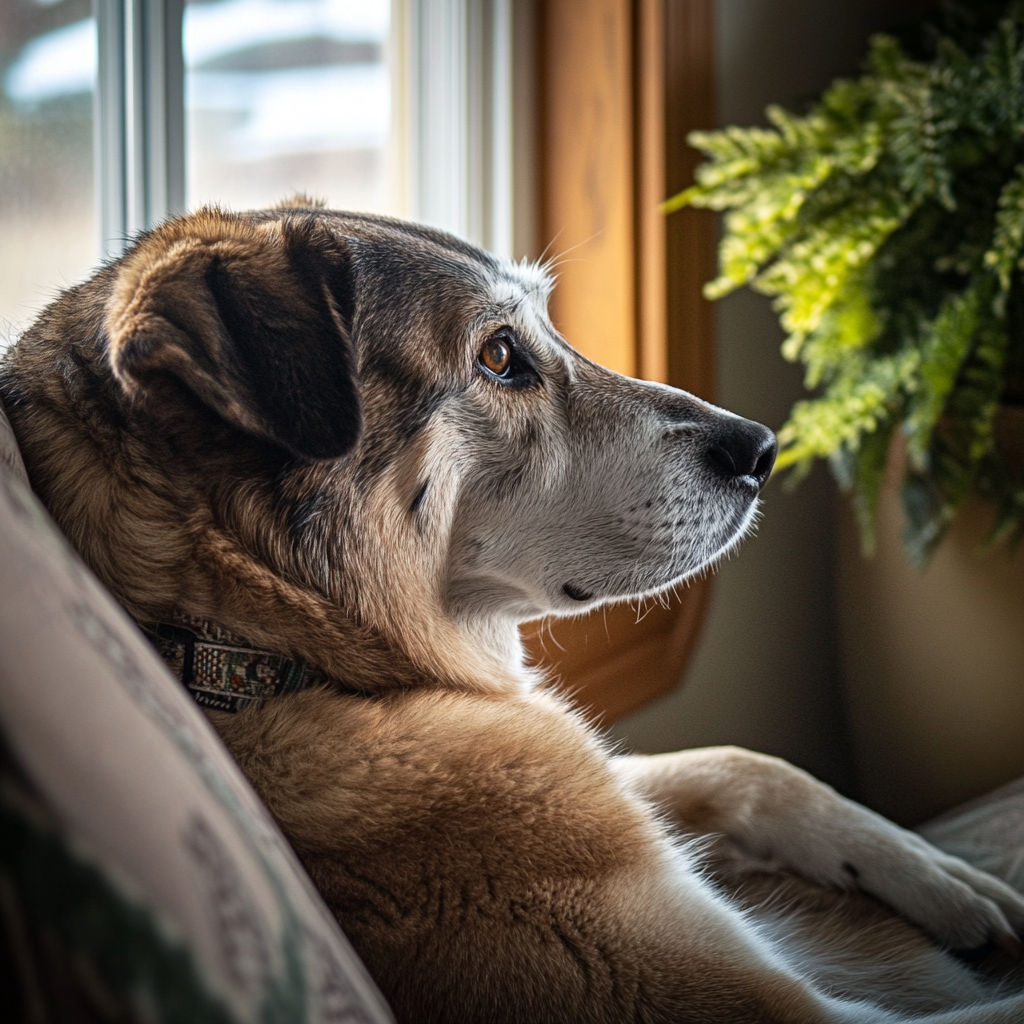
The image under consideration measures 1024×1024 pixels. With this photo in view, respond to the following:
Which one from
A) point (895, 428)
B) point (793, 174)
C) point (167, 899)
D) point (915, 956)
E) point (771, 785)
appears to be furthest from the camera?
point (895, 428)

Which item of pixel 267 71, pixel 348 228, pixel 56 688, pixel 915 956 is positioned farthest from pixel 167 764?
pixel 267 71

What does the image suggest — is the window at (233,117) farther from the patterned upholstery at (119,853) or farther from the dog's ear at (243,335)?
the patterned upholstery at (119,853)

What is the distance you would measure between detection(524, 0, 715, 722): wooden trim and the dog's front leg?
2.52 feet

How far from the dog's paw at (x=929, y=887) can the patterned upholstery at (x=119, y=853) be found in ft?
2.61

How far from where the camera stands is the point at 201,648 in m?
0.75

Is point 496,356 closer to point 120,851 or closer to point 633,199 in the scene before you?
point 120,851

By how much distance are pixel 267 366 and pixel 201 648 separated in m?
0.25

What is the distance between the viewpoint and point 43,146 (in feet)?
4.36

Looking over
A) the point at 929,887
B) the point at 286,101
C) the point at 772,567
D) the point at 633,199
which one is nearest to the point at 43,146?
the point at 286,101

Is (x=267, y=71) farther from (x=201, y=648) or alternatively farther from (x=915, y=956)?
(x=915, y=956)

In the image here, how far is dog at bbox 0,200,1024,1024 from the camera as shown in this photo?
71 cm

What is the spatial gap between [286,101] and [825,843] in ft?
5.18

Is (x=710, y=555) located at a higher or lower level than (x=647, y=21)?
lower

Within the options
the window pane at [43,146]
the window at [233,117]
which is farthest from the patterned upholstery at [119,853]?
the window pane at [43,146]
